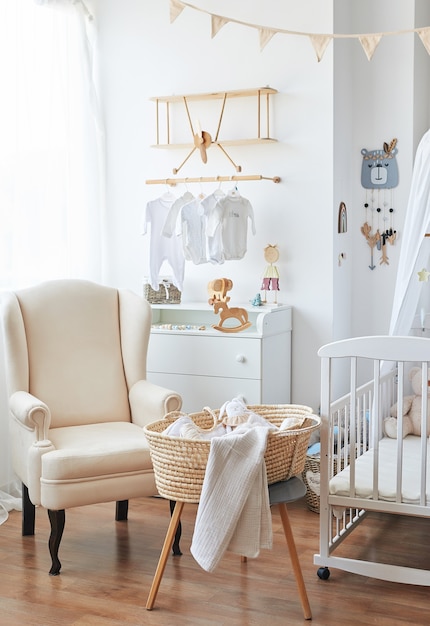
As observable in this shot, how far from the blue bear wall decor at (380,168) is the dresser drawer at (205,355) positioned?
1.06 metres

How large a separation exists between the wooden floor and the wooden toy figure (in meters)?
1.12

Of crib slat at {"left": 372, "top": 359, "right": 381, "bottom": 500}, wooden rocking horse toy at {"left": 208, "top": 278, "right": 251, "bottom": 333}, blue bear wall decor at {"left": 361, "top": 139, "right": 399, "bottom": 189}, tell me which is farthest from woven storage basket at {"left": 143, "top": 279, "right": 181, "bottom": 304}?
crib slat at {"left": 372, "top": 359, "right": 381, "bottom": 500}

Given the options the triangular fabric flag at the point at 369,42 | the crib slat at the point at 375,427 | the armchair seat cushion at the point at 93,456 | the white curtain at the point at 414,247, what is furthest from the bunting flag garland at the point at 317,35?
the armchair seat cushion at the point at 93,456

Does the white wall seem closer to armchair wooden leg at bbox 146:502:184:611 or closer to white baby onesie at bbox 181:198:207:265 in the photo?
white baby onesie at bbox 181:198:207:265

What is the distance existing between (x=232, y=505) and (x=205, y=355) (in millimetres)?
1429

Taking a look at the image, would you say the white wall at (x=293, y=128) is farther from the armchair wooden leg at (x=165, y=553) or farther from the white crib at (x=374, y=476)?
the armchair wooden leg at (x=165, y=553)

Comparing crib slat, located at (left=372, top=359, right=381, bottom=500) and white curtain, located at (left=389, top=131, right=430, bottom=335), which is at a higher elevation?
white curtain, located at (left=389, top=131, right=430, bottom=335)

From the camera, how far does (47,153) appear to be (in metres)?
3.95

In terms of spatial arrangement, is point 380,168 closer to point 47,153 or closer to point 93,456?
point 47,153

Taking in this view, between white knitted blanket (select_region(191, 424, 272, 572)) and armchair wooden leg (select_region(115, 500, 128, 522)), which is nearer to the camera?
white knitted blanket (select_region(191, 424, 272, 572))

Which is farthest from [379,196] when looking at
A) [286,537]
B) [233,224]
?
[286,537]

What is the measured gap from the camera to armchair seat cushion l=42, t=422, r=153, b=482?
2.87 m

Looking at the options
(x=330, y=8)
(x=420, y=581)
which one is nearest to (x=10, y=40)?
(x=330, y=8)

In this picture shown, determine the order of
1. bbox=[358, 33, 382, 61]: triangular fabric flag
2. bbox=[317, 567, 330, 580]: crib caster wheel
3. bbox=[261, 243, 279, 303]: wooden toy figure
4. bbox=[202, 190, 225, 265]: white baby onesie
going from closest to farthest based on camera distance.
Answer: bbox=[317, 567, 330, 580]: crib caster wheel → bbox=[358, 33, 382, 61]: triangular fabric flag → bbox=[202, 190, 225, 265]: white baby onesie → bbox=[261, 243, 279, 303]: wooden toy figure
